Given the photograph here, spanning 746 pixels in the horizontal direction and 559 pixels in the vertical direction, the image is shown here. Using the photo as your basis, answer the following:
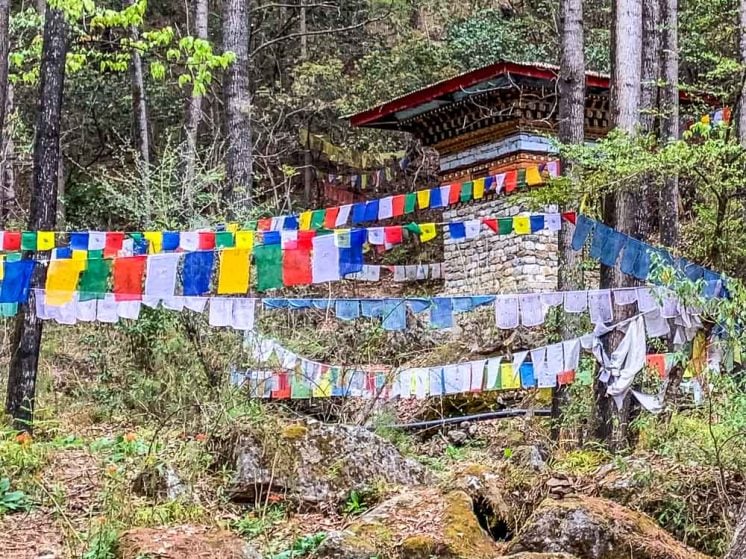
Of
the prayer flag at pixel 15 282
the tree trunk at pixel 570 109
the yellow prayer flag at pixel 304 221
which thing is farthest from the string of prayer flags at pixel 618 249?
the prayer flag at pixel 15 282

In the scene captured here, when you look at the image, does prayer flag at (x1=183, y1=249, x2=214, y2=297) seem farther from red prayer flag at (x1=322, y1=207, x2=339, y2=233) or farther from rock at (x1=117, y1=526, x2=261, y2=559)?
rock at (x1=117, y1=526, x2=261, y2=559)

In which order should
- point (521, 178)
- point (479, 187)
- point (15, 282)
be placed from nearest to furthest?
point (15, 282)
point (521, 178)
point (479, 187)

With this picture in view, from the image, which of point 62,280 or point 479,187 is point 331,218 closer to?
point 479,187

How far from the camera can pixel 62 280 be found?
8703 millimetres

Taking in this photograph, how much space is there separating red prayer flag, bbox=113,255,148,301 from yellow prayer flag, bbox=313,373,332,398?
230 centimetres

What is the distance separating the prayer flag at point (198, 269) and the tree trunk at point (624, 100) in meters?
4.06

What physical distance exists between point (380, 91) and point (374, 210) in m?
8.50

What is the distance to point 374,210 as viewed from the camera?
12.3 m

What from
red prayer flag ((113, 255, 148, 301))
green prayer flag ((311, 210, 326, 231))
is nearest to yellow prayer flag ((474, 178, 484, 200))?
green prayer flag ((311, 210, 326, 231))

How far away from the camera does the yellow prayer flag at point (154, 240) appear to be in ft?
30.5

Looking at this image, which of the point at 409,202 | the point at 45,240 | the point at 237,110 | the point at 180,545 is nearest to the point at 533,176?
the point at 409,202

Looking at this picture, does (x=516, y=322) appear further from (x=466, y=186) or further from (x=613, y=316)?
(x=466, y=186)

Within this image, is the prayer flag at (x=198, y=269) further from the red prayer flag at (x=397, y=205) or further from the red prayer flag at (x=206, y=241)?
the red prayer flag at (x=397, y=205)

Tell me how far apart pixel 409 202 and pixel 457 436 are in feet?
12.1
